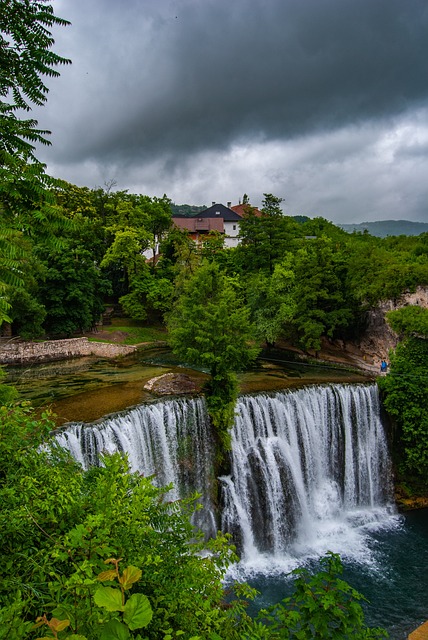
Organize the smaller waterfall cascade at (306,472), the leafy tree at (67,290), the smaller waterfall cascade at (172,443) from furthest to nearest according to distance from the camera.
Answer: the leafy tree at (67,290)
the smaller waterfall cascade at (306,472)
the smaller waterfall cascade at (172,443)

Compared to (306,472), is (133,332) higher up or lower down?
higher up

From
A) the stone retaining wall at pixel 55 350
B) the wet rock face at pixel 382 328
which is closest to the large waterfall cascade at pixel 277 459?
the wet rock face at pixel 382 328

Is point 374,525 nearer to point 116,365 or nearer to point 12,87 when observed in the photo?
point 116,365

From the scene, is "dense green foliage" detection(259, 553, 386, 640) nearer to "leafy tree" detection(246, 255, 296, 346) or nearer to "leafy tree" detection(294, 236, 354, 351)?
"leafy tree" detection(294, 236, 354, 351)

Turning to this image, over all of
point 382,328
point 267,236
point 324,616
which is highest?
point 267,236

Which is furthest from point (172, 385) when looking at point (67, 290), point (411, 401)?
point (67, 290)

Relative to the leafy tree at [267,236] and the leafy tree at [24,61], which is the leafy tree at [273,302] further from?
the leafy tree at [24,61]

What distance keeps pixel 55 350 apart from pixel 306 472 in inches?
715

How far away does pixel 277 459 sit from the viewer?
15.8 m

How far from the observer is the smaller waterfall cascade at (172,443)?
43.8 ft

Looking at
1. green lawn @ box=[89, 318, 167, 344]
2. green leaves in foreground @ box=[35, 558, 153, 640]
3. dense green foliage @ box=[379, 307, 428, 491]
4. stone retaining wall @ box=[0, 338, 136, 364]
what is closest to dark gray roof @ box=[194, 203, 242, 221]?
green lawn @ box=[89, 318, 167, 344]

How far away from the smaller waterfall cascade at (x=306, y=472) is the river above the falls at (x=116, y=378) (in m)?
1.37

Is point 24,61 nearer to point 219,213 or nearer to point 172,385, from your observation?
Answer: point 172,385

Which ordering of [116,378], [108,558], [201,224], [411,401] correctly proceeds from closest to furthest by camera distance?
[108,558]
[411,401]
[116,378]
[201,224]
